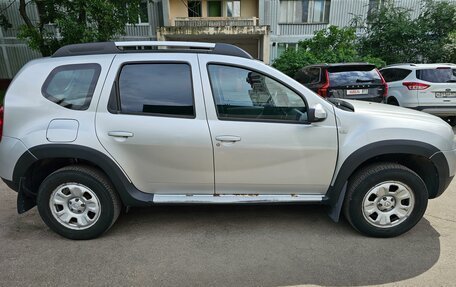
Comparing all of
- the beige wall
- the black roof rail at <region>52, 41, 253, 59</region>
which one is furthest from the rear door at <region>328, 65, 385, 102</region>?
the beige wall

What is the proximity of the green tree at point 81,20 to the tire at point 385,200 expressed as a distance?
9648 millimetres

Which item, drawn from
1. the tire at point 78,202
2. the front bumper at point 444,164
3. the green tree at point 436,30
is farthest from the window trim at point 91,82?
the green tree at point 436,30

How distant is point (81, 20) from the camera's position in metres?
10.1

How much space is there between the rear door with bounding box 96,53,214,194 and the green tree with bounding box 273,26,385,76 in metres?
10.1

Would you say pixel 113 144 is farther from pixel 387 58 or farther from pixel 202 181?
pixel 387 58

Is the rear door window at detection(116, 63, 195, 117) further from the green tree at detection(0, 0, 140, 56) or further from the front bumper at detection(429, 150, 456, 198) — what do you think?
the green tree at detection(0, 0, 140, 56)

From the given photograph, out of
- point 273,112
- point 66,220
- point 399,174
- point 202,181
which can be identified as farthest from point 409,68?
point 66,220

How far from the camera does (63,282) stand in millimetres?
2404

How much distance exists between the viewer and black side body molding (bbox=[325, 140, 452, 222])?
108 inches

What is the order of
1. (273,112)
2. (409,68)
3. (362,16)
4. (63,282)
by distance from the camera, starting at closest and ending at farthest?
(63,282) < (273,112) < (409,68) < (362,16)

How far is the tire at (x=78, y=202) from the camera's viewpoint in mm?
2820

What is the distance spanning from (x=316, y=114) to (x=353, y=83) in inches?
187

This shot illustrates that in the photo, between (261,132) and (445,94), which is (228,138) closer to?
(261,132)

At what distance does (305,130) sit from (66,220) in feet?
7.96
